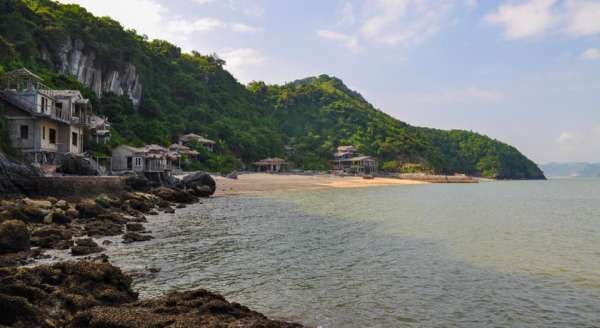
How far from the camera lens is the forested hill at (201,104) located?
61.2 meters

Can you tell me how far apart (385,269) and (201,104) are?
324 ft

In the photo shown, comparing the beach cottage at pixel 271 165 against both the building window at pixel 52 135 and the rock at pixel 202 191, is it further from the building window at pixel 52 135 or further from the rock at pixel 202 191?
the building window at pixel 52 135

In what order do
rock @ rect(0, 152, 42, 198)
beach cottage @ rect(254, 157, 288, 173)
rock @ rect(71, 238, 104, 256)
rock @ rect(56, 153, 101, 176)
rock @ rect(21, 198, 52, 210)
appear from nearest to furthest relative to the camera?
rock @ rect(71, 238, 104, 256)
rock @ rect(21, 198, 52, 210)
rock @ rect(0, 152, 42, 198)
rock @ rect(56, 153, 101, 176)
beach cottage @ rect(254, 157, 288, 173)

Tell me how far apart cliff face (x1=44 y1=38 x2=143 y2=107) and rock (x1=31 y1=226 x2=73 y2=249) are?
54.7m

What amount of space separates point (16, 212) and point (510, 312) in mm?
21492

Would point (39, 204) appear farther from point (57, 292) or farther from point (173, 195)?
point (57, 292)

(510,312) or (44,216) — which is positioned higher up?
(44,216)

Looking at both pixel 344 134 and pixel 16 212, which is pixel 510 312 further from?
pixel 344 134

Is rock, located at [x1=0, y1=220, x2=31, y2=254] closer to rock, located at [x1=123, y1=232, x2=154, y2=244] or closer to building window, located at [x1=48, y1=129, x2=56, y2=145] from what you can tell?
rock, located at [x1=123, y1=232, x2=154, y2=244]

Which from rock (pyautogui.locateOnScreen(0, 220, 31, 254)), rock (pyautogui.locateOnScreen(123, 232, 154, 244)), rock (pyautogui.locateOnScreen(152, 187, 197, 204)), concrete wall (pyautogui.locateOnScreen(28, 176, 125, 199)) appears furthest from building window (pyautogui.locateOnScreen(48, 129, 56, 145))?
rock (pyautogui.locateOnScreen(0, 220, 31, 254))

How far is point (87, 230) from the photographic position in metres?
20.1

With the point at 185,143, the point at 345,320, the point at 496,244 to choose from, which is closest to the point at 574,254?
the point at 496,244

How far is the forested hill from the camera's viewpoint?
61.2 metres

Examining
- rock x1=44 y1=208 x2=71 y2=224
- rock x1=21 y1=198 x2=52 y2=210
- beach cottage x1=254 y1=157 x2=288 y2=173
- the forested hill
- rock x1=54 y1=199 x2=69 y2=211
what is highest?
the forested hill
